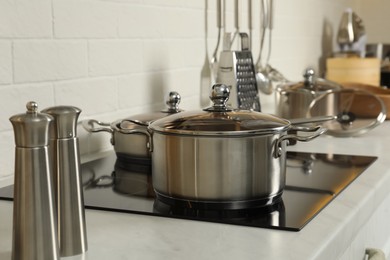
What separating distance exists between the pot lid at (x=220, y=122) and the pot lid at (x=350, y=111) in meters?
0.69

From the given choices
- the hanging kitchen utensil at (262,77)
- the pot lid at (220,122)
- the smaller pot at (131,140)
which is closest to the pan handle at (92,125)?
the smaller pot at (131,140)

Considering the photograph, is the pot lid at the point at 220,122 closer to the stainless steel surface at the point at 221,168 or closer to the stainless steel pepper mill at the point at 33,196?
the stainless steel surface at the point at 221,168

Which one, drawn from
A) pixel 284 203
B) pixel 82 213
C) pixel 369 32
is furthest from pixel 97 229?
pixel 369 32

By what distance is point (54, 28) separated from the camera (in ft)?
3.81

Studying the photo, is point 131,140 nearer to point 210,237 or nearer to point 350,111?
point 210,237

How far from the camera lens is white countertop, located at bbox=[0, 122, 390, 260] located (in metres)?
0.70

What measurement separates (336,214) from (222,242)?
205 millimetres

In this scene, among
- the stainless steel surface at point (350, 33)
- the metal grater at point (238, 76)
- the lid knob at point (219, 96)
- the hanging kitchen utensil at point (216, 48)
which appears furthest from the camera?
the stainless steel surface at point (350, 33)

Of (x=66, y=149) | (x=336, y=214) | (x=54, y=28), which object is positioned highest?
(x=54, y=28)

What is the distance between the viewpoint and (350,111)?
165cm

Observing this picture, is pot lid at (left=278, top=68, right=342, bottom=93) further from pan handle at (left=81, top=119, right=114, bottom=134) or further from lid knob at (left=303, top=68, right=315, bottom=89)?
pan handle at (left=81, top=119, right=114, bottom=134)

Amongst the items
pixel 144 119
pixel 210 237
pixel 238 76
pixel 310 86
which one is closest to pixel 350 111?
→ pixel 310 86

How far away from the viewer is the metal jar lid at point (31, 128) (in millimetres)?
588

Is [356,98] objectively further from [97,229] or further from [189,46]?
[97,229]
